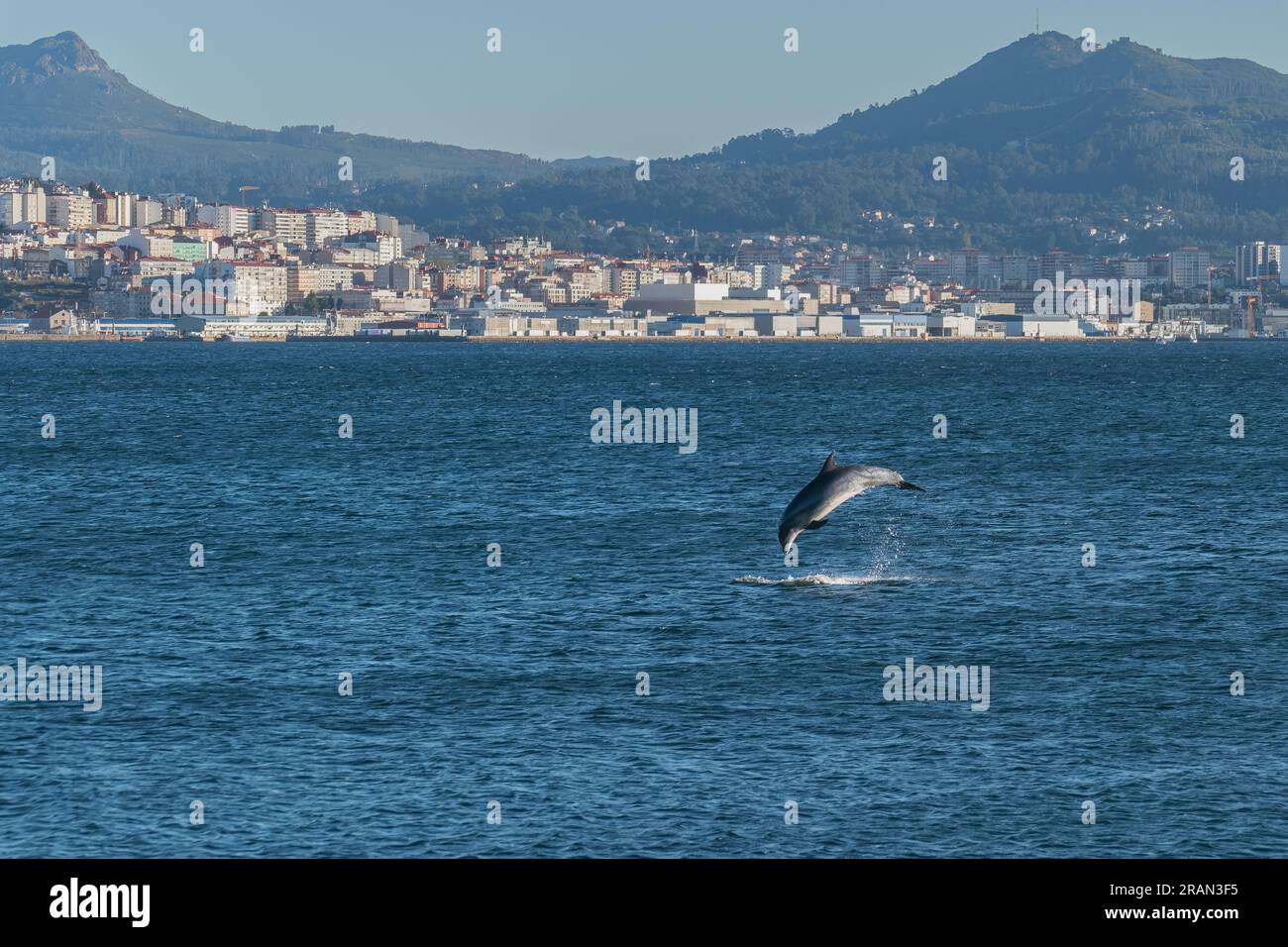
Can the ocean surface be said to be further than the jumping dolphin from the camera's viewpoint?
No

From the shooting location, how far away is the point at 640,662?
33.8 m

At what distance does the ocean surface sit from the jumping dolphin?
7.71 feet

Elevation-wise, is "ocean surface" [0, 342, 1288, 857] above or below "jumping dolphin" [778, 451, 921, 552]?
below

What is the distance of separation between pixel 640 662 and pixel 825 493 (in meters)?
4.92

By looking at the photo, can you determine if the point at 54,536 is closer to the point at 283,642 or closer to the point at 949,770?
the point at 283,642

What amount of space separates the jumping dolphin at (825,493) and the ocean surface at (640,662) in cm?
235

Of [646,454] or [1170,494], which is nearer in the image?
[1170,494]

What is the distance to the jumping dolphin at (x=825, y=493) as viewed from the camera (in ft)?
113

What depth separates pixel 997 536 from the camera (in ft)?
179

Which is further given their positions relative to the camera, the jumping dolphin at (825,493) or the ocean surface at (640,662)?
the jumping dolphin at (825,493)

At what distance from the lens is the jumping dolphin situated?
34594 mm

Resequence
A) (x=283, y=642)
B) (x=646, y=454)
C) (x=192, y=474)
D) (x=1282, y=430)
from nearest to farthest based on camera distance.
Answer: (x=283, y=642)
(x=192, y=474)
(x=646, y=454)
(x=1282, y=430)

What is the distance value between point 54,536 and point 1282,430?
77.4 meters
